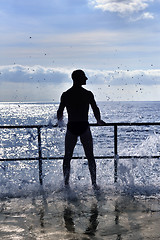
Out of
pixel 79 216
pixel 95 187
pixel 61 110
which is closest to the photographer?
pixel 79 216

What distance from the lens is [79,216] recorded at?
3.70 meters

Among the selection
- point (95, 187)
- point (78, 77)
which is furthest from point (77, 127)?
point (95, 187)

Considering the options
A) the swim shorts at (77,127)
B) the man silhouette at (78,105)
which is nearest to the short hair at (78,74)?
the man silhouette at (78,105)

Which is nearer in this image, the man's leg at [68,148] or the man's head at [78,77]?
the man's head at [78,77]

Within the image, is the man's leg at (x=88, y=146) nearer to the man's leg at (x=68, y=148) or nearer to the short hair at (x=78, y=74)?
the man's leg at (x=68, y=148)

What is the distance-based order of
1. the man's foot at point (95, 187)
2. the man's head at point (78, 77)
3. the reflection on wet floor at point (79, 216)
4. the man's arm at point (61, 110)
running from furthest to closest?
1. the man's foot at point (95, 187)
2. the man's arm at point (61, 110)
3. the man's head at point (78, 77)
4. the reflection on wet floor at point (79, 216)

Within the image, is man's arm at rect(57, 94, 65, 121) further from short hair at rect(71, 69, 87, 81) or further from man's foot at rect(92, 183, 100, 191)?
man's foot at rect(92, 183, 100, 191)

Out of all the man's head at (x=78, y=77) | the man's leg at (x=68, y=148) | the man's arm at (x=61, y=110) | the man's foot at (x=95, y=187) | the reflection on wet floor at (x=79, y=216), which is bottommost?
the reflection on wet floor at (x=79, y=216)

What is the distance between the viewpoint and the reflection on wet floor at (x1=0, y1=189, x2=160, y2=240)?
321 cm

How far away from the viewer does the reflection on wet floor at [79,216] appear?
3205 millimetres

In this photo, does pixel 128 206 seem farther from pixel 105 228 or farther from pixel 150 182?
pixel 150 182

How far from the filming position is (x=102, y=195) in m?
4.56

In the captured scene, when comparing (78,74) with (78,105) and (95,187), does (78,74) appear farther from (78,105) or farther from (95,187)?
(95,187)

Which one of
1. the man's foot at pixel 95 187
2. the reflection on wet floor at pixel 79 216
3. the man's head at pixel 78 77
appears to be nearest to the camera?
the reflection on wet floor at pixel 79 216
